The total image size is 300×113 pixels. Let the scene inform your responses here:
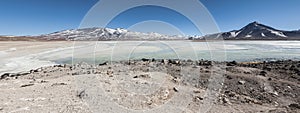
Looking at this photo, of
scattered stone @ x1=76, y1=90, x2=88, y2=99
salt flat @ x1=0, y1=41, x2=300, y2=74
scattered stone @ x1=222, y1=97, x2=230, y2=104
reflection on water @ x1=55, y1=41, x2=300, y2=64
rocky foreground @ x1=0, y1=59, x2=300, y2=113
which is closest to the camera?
rocky foreground @ x1=0, y1=59, x2=300, y2=113

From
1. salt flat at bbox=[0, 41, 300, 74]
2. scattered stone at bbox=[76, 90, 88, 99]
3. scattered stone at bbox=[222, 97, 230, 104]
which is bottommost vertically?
scattered stone at bbox=[222, 97, 230, 104]

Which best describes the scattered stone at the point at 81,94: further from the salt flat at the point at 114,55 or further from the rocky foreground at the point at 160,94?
the salt flat at the point at 114,55

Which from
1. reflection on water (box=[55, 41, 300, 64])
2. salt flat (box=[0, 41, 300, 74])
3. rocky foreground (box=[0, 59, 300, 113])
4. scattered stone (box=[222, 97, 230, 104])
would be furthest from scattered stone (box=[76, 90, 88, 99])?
reflection on water (box=[55, 41, 300, 64])

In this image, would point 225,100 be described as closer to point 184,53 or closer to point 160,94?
point 160,94

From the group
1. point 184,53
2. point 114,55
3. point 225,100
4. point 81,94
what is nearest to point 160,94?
point 225,100

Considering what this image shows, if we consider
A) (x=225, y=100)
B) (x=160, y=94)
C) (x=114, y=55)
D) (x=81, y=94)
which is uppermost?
(x=81, y=94)

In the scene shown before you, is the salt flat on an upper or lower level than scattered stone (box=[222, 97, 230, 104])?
upper

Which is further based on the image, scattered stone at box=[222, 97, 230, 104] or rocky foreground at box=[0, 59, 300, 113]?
scattered stone at box=[222, 97, 230, 104]

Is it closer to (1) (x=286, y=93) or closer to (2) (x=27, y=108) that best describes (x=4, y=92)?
(2) (x=27, y=108)

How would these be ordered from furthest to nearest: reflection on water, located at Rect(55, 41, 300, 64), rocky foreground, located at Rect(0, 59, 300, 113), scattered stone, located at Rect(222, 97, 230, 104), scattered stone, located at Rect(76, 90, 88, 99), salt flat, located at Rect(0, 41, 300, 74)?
reflection on water, located at Rect(55, 41, 300, 64)
salt flat, located at Rect(0, 41, 300, 74)
scattered stone, located at Rect(222, 97, 230, 104)
scattered stone, located at Rect(76, 90, 88, 99)
rocky foreground, located at Rect(0, 59, 300, 113)

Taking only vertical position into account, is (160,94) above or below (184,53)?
above

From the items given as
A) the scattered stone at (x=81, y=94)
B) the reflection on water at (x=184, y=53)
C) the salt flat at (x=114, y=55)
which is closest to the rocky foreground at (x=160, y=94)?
the scattered stone at (x=81, y=94)

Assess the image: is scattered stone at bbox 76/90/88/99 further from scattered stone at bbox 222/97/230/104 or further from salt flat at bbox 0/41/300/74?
salt flat at bbox 0/41/300/74

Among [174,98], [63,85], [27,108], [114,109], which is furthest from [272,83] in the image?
[27,108]
